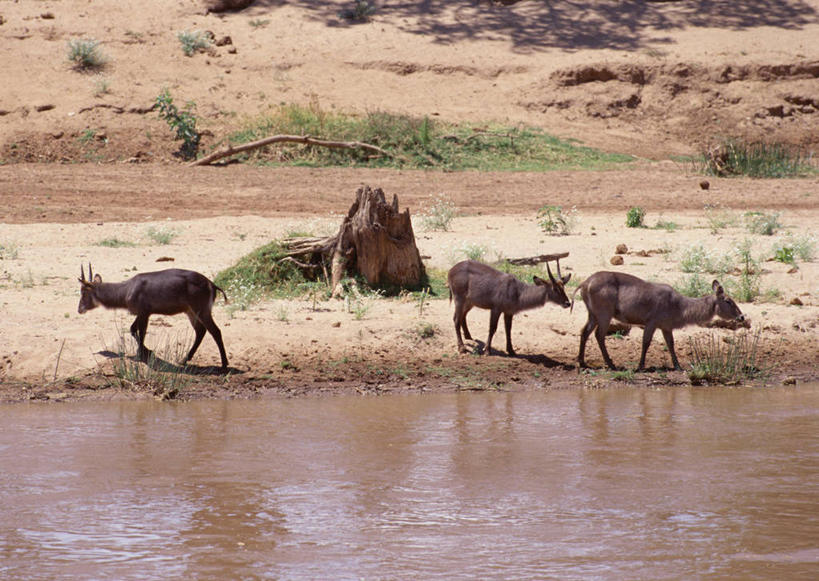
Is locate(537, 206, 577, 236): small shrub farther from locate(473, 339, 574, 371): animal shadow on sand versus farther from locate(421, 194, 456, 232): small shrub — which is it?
locate(473, 339, 574, 371): animal shadow on sand

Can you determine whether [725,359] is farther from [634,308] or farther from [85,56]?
[85,56]

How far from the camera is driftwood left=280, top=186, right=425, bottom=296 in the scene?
11898mm

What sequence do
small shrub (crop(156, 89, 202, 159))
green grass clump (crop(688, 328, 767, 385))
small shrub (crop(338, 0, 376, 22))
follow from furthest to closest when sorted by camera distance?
small shrub (crop(338, 0, 376, 22)), small shrub (crop(156, 89, 202, 159)), green grass clump (crop(688, 328, 767, 385))

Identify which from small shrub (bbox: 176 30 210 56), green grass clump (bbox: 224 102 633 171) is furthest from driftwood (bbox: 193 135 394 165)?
small shrub (bbox: 176 30 210 56)

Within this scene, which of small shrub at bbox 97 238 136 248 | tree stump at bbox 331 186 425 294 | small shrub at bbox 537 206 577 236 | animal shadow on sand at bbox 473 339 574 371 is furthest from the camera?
small shrub at bbox 537 206 577 236

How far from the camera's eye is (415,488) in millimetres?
6922

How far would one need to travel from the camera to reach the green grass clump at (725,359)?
10.3 m

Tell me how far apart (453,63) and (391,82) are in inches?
87.1

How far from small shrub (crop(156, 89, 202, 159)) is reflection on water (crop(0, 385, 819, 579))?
14.5 metres

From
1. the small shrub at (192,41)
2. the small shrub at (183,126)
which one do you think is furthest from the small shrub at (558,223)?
the small shrub at (192,41)

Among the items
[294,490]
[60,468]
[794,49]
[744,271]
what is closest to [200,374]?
[60,468]

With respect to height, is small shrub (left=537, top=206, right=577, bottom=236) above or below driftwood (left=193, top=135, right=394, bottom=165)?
below

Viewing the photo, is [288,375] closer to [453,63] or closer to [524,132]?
[524,132]

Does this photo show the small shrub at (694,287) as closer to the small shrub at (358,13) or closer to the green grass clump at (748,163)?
the green grass clump at (748,163)
